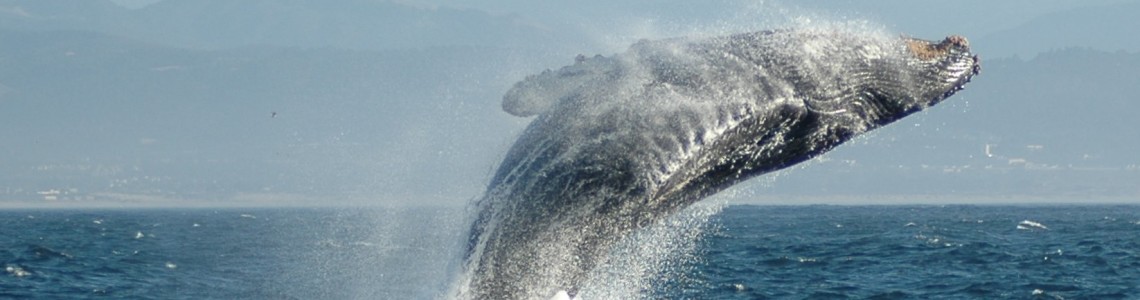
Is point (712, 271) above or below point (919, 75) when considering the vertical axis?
below

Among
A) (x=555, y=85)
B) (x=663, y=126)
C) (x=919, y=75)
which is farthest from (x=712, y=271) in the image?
(x=663, y=126)

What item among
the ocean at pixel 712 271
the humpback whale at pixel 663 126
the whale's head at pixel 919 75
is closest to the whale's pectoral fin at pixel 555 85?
the humpback whale at pixel 663 126

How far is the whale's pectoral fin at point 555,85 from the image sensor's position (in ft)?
30.2

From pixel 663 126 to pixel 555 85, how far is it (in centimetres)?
95

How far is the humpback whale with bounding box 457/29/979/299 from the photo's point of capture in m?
8.62

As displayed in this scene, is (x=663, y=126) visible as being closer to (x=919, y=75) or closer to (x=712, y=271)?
(x=919, y=75)

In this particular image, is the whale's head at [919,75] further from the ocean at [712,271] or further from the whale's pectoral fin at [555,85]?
the ocean at [712,271]

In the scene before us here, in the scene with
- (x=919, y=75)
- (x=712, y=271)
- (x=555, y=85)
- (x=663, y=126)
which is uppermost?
(x=919, y=75)

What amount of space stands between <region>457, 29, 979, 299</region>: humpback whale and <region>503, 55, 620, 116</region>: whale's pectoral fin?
0.03 ft

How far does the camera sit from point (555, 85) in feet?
30.8

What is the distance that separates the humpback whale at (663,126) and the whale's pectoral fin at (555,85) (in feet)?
0.03

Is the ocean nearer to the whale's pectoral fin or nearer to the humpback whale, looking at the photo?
the whale's pectoral fin

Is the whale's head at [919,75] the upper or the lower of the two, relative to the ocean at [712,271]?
upper

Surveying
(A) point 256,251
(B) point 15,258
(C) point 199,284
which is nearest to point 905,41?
(C) point 199,284
